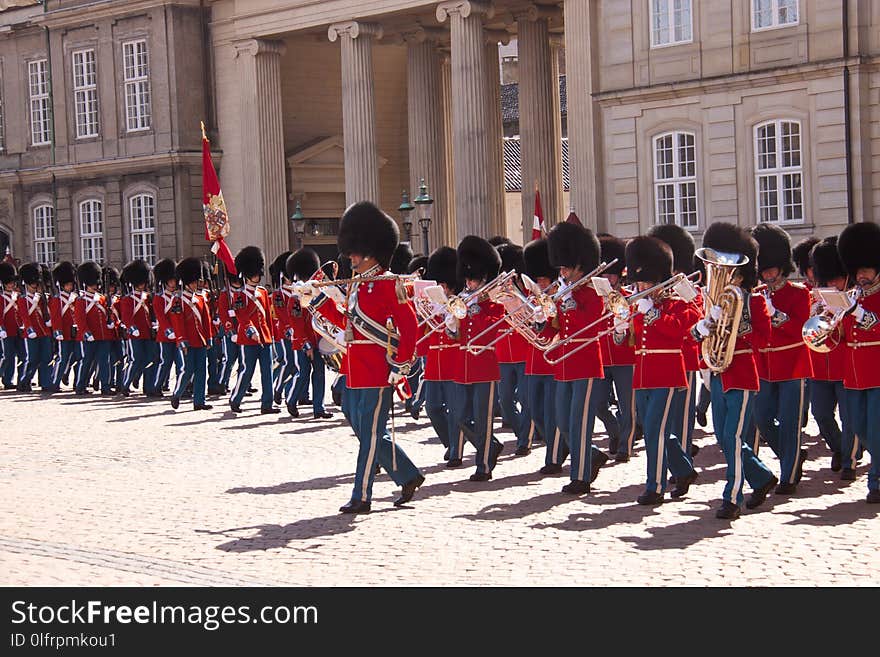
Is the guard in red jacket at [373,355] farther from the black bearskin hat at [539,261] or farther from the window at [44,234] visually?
the window at [44,234]

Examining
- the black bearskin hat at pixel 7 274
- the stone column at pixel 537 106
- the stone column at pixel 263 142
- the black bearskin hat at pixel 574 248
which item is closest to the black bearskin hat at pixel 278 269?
the black bearskin hat at pixel 7 274

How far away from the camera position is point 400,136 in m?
41.2

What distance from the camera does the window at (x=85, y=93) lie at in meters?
38.6

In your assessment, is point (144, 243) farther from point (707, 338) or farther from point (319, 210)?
point (707, 338)

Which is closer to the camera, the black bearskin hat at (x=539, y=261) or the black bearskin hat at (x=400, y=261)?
the black bearskin hat at (x=539, y=261)

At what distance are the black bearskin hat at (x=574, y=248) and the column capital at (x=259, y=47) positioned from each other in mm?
24485

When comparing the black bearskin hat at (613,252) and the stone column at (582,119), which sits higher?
the stone column at (582,119)

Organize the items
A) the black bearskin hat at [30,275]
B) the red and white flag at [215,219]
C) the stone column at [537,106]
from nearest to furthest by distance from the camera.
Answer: the red and white flag at [215,219], the black bearskin hat at [30,275], the stone column at [537,106]

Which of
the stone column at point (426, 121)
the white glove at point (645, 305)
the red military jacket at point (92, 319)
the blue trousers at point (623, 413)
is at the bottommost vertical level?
the blue trousers at point (623, 413)

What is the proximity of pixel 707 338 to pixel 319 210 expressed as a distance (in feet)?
96.4

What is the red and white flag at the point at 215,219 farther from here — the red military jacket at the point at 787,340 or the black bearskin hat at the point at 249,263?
the red military jacket at the point at 787,340

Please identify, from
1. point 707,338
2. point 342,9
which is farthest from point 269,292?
point 342,9

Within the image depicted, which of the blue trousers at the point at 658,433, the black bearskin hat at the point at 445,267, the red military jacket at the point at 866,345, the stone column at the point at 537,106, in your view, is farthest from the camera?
the stone column at the point at 537,106
